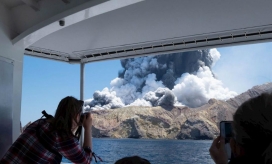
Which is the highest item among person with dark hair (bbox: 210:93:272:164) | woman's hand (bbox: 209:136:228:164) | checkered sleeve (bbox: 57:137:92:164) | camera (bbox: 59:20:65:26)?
camera (bbox: 59:20:65:26)

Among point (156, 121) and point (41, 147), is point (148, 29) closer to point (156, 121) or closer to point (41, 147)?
point (41, 147)

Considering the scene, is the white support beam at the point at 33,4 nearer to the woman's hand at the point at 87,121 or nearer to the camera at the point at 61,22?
the camera at the point at 61,22

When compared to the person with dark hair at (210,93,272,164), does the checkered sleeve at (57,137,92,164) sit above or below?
below

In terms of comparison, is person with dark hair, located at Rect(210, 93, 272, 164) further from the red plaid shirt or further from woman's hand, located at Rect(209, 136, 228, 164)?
the red plaid shirt

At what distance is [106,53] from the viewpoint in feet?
10.2

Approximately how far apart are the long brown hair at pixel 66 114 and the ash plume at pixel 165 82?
486 inches

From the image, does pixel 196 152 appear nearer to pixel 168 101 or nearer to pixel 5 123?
pixel 168 101

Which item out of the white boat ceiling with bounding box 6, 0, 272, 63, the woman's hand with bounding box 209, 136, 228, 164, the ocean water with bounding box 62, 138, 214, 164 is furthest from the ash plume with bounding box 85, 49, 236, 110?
the woman's hand with bounding box 209, 136, 228, 164


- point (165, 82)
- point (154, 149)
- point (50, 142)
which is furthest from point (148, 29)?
point (165, 82)

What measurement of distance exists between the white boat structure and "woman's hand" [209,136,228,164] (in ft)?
3.31

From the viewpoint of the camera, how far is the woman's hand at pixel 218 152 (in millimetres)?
670

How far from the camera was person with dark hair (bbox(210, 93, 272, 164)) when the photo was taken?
0.52 m

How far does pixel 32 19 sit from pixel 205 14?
1.24 meters

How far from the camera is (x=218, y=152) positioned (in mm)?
675
